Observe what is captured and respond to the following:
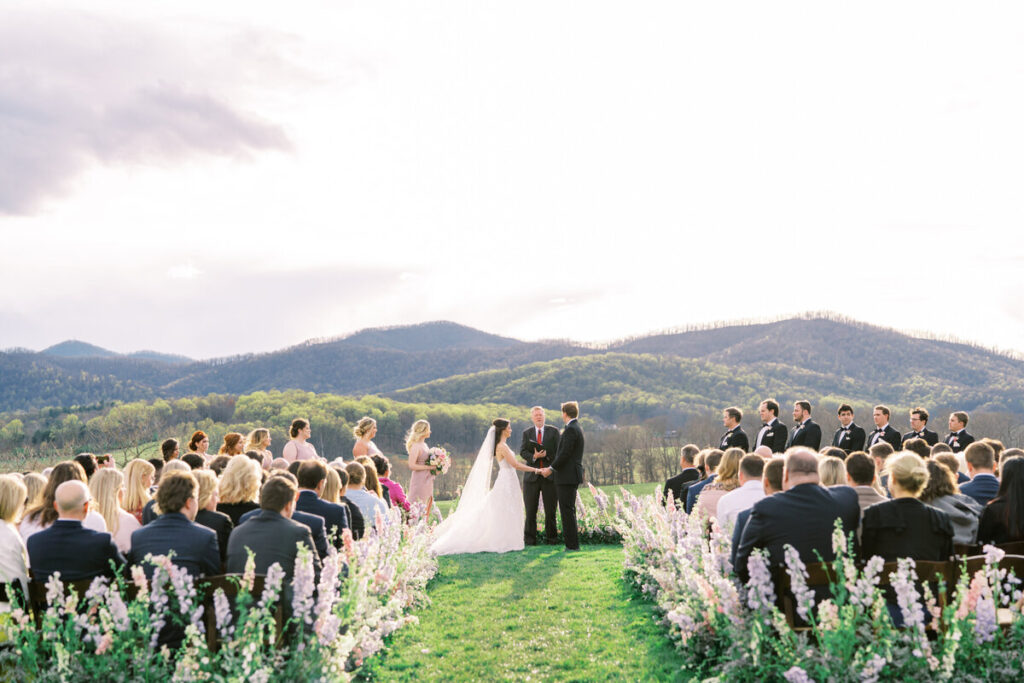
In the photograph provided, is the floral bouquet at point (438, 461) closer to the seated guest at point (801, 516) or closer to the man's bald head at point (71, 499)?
the man's bald head at point (71, 499)

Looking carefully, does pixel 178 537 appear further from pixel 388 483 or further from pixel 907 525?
pixel 388 483

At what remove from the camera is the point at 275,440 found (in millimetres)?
88438

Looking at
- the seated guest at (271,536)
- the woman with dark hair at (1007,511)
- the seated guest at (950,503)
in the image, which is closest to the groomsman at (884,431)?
the woman with dark hair at (1007,511)

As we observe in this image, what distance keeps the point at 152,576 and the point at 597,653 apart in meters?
3.95

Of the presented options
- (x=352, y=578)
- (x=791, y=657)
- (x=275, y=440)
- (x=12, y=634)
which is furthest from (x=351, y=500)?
(x=275, y=440)

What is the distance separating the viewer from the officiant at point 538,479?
44.2ft

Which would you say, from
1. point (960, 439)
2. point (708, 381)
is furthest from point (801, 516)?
point (708, 381)

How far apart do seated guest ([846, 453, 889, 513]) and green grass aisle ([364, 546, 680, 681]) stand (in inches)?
82.0

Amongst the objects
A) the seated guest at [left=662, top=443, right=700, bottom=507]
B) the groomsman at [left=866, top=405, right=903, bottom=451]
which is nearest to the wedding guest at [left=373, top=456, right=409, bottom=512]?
the seated guest at [left=662, top=443, right=700, bottom=507]

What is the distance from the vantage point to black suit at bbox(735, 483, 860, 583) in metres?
5.19

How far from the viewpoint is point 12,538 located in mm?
5395

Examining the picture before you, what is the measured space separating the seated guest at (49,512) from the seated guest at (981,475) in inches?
302

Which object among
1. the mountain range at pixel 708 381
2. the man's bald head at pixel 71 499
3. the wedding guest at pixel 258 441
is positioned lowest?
the man's bald head at pixel 71 499

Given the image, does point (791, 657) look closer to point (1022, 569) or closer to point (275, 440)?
point (1022, 569)
